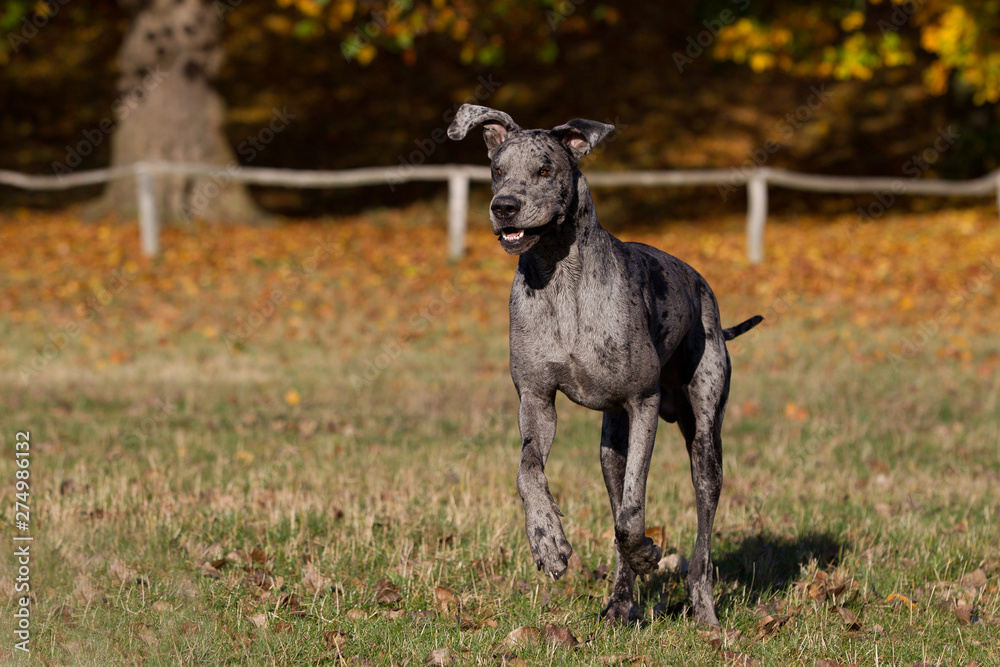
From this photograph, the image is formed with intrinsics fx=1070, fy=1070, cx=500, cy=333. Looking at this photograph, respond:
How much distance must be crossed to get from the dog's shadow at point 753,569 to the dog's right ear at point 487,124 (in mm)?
2128

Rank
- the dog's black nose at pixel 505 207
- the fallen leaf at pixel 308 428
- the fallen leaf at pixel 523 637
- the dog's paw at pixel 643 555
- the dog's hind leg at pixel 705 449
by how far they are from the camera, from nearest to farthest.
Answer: the dog's black nose at pixel 505 207 → the dog's paw at pixel 643 555 → the fallen leaf at pixel 523 637 → the dog's hind leg at pixel 705 449 → the fallen leaf at pixel 308 428

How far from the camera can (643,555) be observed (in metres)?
4.04

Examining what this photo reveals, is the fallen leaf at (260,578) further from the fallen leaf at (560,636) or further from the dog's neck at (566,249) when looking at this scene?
the dog's neck at (566,249)

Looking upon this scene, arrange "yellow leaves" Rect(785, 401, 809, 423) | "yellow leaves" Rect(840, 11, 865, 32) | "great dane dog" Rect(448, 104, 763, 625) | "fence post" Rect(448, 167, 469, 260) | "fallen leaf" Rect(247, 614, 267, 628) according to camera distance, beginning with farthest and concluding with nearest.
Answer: "yellow leaves" Rect(840, 11, 865, 32)
"fence post" Rect(448, 167, 469, 260)
"yellow leaves" Rect(785, 401, 809, 423)
"fallen leaf" Rect(247, 614, 267, 628)
"great dane dog" Rect(448, 104, 763, 625)

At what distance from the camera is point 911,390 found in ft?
33.1

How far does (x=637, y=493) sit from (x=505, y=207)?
1.21 meters

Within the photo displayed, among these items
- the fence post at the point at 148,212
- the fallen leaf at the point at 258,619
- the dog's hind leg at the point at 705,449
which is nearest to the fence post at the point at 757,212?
the fence post at the point at 148,212

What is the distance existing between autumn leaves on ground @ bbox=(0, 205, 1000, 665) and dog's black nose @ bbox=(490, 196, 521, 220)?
1.66m

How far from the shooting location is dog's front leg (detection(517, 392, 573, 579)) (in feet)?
12.5

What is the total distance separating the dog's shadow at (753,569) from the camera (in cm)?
481

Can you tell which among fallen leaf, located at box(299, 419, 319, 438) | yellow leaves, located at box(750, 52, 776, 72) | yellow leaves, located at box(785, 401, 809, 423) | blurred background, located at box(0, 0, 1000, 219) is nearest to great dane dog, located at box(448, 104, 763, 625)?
fallen leaf, located at box(299, 419, 319, 438)

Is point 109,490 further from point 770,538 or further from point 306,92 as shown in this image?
point 306,92

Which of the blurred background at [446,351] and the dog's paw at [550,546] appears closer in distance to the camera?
the dog's paw at [550,546]

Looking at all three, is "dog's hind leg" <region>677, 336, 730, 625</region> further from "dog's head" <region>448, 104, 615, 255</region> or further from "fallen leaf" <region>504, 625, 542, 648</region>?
"dog's head" <region>448, 104, 615, 255</region>
